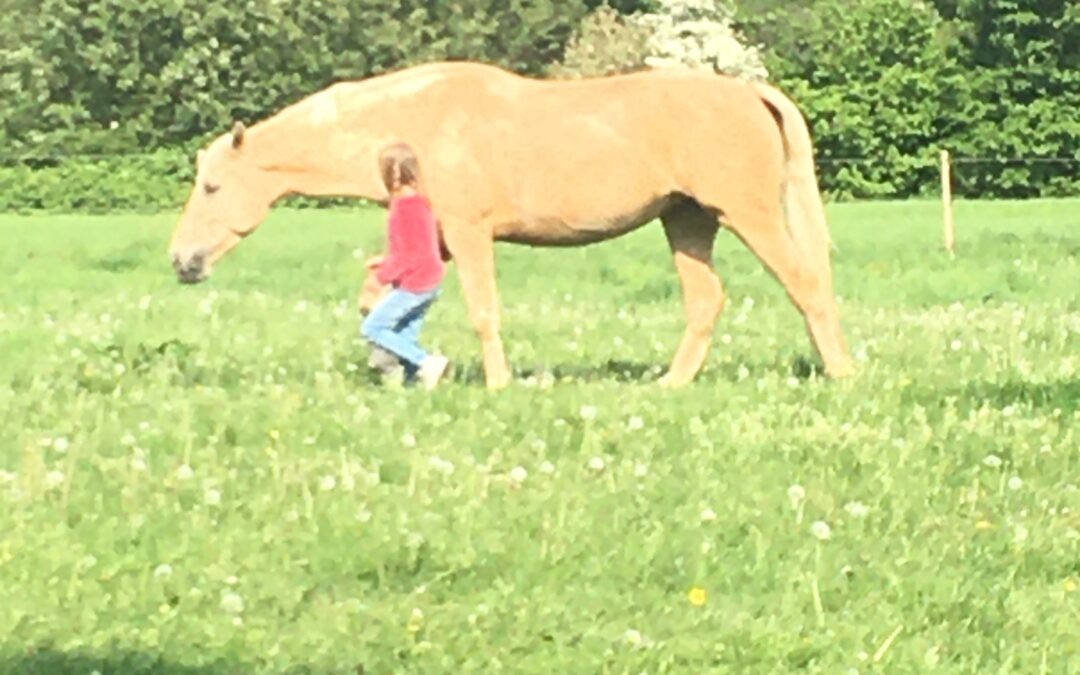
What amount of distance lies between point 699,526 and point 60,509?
86.4 inches

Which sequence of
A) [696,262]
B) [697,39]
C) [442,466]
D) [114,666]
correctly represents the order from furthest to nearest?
[697,39] < [696,262] < [442,466] < [114,666]

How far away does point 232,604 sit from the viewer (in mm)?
6160

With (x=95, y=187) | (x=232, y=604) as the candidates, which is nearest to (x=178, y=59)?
(x=95, y=187)

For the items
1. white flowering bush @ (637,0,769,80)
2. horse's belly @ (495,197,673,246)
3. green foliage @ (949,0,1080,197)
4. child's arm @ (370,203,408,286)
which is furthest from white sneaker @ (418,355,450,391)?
white flowering bush @ (637,0,769,80)

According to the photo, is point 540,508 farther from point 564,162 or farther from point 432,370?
point 564,162

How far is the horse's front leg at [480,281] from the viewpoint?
1156cm

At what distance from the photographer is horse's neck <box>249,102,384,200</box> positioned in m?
11.9

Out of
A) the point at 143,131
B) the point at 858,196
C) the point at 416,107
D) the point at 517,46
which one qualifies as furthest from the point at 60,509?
the point at 517,46

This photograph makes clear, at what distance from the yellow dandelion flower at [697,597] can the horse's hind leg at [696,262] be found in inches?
225

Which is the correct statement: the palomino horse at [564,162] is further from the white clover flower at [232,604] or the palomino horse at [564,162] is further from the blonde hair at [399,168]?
the white clover flower at [232,604]

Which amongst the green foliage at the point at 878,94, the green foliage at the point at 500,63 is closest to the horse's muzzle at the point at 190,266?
the green foliage at the point at 500,63

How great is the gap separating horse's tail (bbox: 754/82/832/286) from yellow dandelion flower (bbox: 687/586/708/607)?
5.90 m

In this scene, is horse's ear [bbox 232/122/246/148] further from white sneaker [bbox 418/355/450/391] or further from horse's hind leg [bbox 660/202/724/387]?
horse's hind leg [bbox 660/202/724/387]

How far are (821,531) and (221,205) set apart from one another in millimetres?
6019
